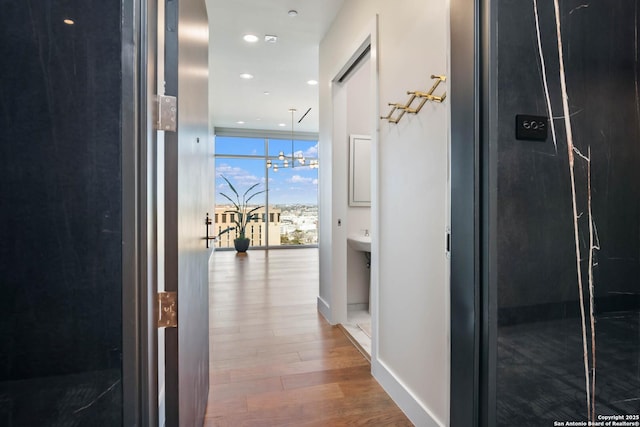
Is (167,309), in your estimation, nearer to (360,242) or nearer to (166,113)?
(166,113)

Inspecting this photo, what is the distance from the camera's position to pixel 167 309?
1.03m

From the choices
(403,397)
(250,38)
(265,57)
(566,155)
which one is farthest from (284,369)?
(265,57)

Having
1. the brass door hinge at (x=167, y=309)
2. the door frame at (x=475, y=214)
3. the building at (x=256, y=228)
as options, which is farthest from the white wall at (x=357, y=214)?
the building at (x=256, y=228)

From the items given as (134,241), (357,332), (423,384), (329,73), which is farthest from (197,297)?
(329,73)

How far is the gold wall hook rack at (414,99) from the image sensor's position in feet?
5.00

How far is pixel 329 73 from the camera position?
10.9 ft

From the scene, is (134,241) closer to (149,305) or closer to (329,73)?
(149,305)

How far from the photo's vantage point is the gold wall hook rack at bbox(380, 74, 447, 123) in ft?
5.00

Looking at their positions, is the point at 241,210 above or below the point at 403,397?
above

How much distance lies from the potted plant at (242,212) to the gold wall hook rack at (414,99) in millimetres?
6238

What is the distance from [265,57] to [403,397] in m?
4.07

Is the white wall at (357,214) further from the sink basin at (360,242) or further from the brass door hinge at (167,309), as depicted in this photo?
the brass door hinge at (167,309)

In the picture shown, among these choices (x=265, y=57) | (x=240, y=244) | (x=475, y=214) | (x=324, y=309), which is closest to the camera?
(x=475, y=214)

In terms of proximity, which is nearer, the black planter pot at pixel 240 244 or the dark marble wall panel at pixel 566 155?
the dark marble wall panel at pixel 566 155
